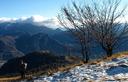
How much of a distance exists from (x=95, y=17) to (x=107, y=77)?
1925cm

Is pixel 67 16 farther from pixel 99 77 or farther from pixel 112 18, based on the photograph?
pixel 99 77

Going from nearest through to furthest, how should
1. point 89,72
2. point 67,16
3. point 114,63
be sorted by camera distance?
1. point 89,72
2. point 114,63
3. point 67,16

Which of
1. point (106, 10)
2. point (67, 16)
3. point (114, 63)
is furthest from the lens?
point (67, 16)

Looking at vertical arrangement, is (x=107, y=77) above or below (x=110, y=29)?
below

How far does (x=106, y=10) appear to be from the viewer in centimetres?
3666

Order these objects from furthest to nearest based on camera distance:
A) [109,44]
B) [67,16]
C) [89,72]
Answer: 1. [67,16]
2. [109,44]
3. [89,72]

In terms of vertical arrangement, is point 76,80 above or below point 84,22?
below

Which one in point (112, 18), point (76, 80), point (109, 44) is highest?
point (112, 18)

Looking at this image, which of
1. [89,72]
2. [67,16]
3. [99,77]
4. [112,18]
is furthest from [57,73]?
[67,16]

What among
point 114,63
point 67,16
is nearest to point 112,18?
point 67,16

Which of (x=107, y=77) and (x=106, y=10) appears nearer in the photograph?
(x=107, y=77)

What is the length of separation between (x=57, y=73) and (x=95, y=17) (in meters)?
16.6

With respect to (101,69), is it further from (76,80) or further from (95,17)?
(95,17)

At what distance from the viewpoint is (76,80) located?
62.8ft
